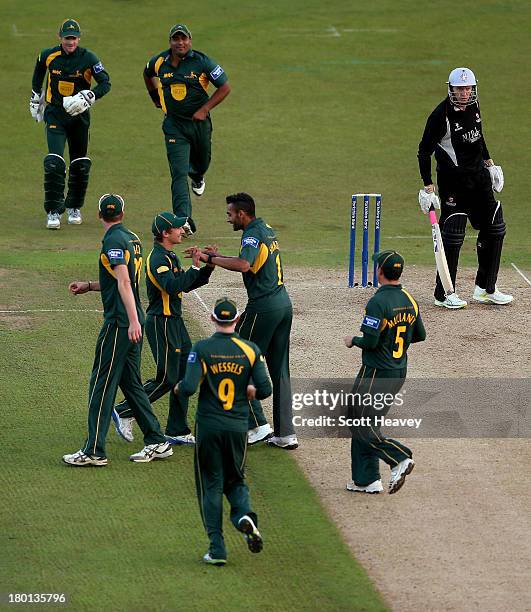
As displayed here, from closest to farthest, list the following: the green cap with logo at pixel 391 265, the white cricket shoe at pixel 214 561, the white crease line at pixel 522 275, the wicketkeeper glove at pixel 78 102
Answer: the white cricket shoe at pixel 214 561, the green cap with logo at pixel 391 265, the white crease line at pixel 522 275, the wicketkeeper glove at pixel 78 102

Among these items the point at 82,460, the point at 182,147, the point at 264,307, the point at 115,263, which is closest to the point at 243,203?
the point at 264,307

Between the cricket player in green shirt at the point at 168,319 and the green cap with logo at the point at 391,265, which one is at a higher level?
the green cap with logo at the point at 391,265

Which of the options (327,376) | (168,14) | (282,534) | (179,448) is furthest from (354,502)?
(168,14)

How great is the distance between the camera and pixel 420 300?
16219 millimetres

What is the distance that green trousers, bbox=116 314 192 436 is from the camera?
38.2 ft

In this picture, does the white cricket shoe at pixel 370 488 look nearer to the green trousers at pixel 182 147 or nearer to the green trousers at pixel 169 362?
the green trousers at pixel 169 362

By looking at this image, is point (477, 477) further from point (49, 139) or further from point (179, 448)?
point (49, 139)

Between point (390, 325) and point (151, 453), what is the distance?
2.39 m

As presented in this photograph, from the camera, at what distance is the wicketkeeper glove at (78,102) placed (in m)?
18.6

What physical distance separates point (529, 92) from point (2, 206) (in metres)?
11.9

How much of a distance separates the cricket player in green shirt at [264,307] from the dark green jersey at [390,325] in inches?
50.0

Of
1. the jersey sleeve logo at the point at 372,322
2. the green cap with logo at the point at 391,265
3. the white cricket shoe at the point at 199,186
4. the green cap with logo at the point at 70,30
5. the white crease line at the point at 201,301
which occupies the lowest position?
the white crease line at the point at 201,301

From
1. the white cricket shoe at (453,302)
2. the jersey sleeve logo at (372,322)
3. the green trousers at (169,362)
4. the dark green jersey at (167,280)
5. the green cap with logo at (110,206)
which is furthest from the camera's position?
the white cricket shoe at (453,302)

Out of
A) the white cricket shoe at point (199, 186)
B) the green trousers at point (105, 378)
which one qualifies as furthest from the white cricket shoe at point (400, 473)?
the white cricket shoe at point (199, 186)
